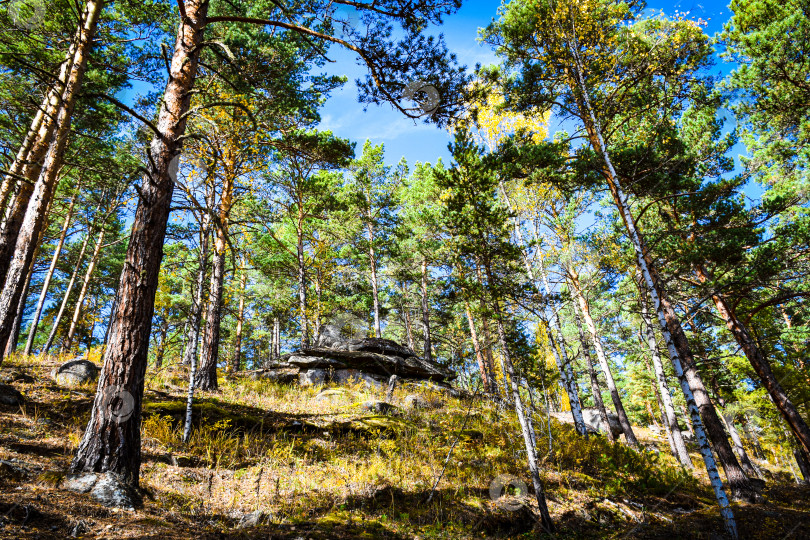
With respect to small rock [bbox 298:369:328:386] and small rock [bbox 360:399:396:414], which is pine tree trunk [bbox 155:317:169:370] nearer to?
small rock [bbox 298:369:328:386]

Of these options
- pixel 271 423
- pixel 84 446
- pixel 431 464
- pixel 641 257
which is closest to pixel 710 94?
pixel 641 257

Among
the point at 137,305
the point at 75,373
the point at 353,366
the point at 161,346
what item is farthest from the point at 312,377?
the point at 137,305

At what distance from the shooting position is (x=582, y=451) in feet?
26.2

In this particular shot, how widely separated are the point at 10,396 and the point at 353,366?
908 centimetres

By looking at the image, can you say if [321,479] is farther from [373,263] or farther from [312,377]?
[373,263]

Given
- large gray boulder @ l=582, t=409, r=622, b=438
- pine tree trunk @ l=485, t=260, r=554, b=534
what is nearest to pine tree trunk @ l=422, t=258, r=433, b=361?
pine tree trunk @ l=485, t=260, r=554, b=534

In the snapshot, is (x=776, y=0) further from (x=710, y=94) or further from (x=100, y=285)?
(x=100, y=285)

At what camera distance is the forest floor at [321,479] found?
3010 millimetres

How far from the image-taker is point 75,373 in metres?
6.64

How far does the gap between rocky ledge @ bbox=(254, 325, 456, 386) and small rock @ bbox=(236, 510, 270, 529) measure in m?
7.56

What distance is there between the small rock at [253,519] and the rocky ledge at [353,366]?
756 cm

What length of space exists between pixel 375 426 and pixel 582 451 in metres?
5.06

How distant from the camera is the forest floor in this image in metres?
3.01

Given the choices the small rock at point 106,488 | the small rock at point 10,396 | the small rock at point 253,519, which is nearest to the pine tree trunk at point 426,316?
the small rock at point 253,519
